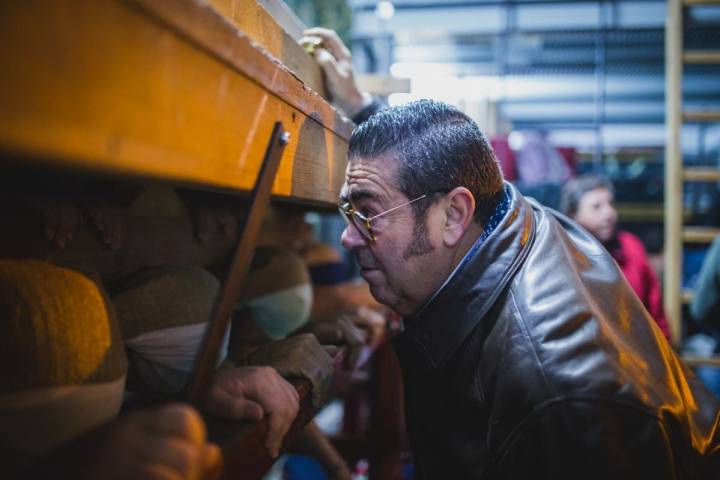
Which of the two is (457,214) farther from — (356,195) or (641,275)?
(641,275)

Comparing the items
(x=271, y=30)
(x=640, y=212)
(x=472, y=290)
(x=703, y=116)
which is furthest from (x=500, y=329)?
(x=640, y=212)

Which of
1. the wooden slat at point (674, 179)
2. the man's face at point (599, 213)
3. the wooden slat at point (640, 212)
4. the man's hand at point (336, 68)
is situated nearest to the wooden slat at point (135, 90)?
the man's hand at point (336, 68)

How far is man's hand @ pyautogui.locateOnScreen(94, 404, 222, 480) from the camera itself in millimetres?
746

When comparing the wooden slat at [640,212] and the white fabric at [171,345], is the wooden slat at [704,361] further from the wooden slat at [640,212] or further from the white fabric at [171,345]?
the white fabric at [171,345]

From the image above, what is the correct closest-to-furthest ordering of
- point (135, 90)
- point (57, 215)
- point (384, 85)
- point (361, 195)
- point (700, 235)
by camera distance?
point (135, 90) < point (57, 215) < point (361, 195) < point (384, 85) < point (700, 235)

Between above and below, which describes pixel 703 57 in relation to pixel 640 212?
above

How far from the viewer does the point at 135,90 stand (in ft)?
2.33

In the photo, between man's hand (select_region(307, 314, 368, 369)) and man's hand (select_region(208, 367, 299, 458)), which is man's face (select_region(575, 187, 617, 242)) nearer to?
man's hand (select_region(307, 314, 368, 369))

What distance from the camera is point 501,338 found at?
1611 mm

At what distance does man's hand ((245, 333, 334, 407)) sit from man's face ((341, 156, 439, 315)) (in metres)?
0.42

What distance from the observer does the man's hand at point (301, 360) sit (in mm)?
1492

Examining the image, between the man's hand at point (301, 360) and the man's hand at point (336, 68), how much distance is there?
1.08 metres

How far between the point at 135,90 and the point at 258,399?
783 millimetres

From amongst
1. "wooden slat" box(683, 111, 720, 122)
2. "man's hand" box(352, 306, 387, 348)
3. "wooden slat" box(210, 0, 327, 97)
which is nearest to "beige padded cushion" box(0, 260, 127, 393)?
"wooden slat" box(210, 0, 327, 97)
